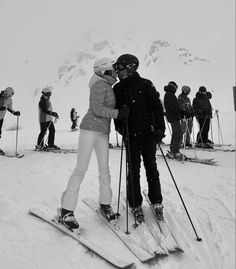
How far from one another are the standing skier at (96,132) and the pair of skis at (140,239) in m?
0.28

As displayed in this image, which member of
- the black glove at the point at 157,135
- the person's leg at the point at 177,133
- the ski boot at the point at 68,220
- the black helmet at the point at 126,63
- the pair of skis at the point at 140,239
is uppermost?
the black helmet at the point at 126,63

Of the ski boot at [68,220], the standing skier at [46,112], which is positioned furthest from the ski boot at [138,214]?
the standing skier at [46,112]

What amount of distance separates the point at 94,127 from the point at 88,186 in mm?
2505

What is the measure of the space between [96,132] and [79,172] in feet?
1.72

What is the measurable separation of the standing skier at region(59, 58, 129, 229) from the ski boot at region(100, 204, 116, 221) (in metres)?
0.29

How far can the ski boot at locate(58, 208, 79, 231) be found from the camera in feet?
13.7

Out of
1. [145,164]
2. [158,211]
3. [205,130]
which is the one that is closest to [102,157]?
[145,164]

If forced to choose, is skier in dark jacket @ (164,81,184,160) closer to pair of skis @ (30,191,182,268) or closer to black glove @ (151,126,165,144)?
pair of skis @ (30,191,182,268)

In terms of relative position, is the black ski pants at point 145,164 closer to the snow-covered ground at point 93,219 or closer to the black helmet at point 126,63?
the snow-covered ground at point 93,219

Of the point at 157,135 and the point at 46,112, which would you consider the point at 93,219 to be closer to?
the point at 157,135

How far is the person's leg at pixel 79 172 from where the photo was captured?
421 centimetres

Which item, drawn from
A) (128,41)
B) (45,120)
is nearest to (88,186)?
(45,120)

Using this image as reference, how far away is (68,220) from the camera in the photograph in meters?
4.19

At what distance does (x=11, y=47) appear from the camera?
8362cm
